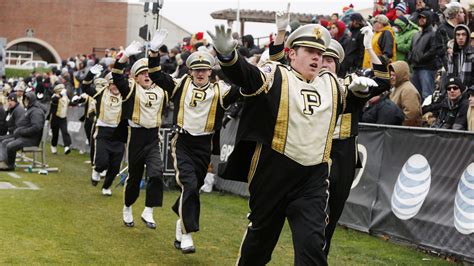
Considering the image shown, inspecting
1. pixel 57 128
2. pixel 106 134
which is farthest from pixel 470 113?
pixel 57 128

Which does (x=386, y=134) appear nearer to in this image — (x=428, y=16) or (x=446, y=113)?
(x=446, y=113)

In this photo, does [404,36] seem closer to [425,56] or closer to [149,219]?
[425,56]

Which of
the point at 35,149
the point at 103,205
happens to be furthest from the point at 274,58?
the point at 35,149

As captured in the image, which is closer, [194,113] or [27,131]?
[194,113]

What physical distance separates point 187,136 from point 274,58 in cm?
286

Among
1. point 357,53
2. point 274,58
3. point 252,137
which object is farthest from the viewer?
point 357,53

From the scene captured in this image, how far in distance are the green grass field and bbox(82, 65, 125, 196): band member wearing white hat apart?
65cm

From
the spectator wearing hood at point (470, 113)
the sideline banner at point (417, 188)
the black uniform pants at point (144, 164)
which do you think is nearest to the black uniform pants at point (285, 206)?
the sideline banner at point (417, 188)

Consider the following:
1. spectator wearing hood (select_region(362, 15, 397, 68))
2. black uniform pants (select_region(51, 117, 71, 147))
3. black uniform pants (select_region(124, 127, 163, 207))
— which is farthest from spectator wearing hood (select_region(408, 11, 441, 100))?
black uniform pants (select_region(51, 117, 71, 147))

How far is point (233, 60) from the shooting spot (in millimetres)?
5652

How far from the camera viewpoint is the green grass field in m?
8.95

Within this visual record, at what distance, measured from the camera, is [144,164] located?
11.3 meters

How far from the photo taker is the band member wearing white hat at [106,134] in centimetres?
1497

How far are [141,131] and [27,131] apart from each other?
8.24 meters
